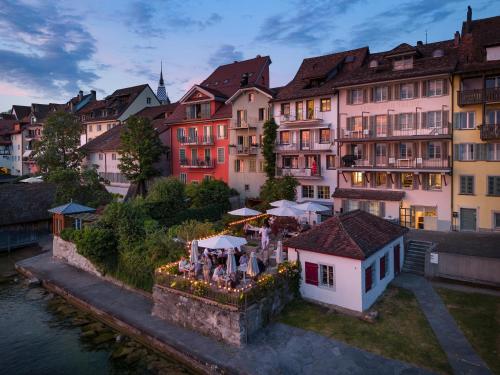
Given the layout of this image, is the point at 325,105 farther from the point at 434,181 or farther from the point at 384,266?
the point at 384,266

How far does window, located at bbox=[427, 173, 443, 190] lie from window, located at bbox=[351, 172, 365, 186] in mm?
5734

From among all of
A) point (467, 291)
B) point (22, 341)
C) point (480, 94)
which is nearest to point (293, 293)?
point (467, 291)

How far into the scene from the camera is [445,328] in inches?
664

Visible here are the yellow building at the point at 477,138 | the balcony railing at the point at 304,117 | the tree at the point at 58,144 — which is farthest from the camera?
the tree at the point at 58,144

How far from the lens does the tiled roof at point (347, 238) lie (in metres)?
18.8

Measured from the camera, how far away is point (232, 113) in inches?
1757

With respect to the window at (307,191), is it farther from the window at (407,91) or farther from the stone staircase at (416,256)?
the stone staircase at (416,256)

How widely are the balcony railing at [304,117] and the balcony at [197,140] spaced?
34.3ft

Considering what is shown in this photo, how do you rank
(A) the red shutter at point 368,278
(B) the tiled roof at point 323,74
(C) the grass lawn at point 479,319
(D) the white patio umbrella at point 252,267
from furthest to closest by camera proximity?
(B) the tiled roof at point 323,74
(D) the white patio umbrella at point 252,267
(A) the red shutter at point 368,278
(C) the grass lawn at point 479,319

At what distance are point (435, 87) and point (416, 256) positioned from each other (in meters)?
14.8

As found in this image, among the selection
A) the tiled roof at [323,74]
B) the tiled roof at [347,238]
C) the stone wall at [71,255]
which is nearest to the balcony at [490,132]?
the tiled roof at [347,238]

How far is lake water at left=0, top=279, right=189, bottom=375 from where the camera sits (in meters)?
16.8

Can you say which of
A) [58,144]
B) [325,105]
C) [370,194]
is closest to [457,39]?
[325,105]

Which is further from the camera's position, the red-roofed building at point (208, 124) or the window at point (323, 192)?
the red-roofed building at point (208, 124)
